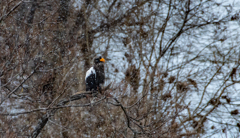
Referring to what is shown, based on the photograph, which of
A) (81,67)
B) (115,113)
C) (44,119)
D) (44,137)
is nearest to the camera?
(44,119)

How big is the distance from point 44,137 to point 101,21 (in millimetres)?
6112

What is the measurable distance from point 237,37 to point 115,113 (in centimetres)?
551

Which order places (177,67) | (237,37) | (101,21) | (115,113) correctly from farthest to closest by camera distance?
(101,21)
(177,67)
(237,37)
(115,113)

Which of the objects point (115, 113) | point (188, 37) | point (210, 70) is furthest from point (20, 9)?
point (210, 70)

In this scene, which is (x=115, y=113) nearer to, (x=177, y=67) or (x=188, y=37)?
(x=177, y=67)

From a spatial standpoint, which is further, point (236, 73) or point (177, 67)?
point (177, 67)

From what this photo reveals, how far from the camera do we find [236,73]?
8.65m

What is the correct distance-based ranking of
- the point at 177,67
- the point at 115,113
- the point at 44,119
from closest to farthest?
the point at 44,119, the point at 115,113, the point at 177,67

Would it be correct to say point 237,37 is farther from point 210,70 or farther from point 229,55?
point 210,70

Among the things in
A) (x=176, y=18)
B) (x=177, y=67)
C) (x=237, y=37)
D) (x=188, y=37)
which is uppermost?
(x=176, y=18)

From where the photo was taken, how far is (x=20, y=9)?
10219mm

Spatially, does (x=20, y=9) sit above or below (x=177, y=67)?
above

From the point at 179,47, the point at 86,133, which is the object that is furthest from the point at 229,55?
the point at 86,133

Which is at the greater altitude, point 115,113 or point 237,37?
point 237,37
